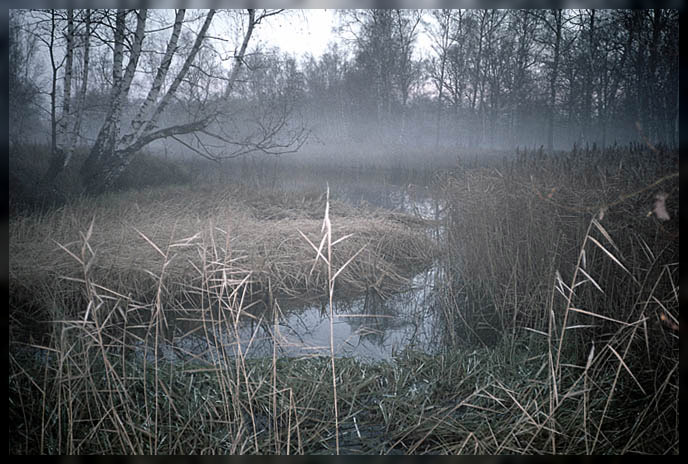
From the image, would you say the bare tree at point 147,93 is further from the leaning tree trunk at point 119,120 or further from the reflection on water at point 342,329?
the reflection on water at point 342,329

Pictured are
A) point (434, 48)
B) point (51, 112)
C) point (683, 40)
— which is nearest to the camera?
point (683, 40)

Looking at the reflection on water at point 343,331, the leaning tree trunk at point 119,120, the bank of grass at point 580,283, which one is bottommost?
the reflection on water at point 343,331

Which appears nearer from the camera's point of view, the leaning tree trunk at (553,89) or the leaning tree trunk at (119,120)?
the leaning tree trunk at (553,89)

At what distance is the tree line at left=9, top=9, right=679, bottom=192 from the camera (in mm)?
1549

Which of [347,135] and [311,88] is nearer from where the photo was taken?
[311,88]

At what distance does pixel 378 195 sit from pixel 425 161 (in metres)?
0.38

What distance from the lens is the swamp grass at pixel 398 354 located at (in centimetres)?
86

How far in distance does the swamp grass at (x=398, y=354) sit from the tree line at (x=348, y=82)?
253 mm

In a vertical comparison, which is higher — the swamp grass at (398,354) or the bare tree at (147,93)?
the bare tree at (147,93)

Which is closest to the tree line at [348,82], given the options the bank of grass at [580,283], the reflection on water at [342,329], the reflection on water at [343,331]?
the bank of grass at [580,283]

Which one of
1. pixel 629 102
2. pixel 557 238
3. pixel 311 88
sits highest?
pixel 311 88

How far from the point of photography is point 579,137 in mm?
1756

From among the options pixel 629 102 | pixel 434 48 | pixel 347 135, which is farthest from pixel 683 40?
pixel 347 135

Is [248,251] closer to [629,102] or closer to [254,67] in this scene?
[254,67]
